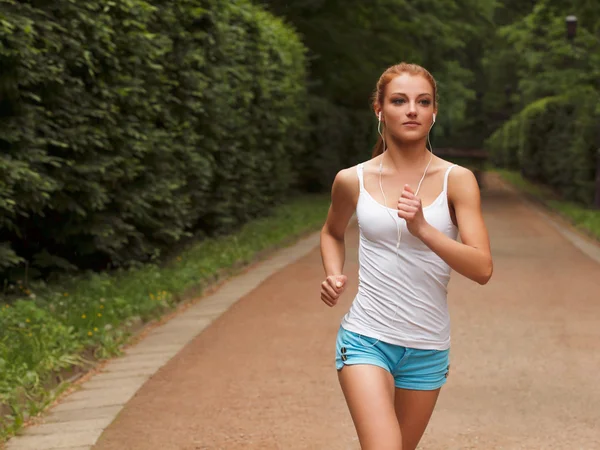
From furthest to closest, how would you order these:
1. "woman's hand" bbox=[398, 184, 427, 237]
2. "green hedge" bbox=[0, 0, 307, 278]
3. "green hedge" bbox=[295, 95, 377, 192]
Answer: "green hedge" bbox=[295, 95, 377, 192]
"green hedge" bbox=[0, 0, 307, 278]
"woman's hand" bbox=[398, 184, 427, 237]

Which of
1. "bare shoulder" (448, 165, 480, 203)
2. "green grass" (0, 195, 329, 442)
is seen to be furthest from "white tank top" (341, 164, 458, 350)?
"green grass" (0, 195, 329, 442)

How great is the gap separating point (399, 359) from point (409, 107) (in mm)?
848

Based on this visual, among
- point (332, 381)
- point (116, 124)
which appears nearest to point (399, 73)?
point (332, 381)

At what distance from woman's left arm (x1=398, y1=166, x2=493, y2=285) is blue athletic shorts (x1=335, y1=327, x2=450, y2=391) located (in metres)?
0.36

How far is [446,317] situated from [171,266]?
1039cm

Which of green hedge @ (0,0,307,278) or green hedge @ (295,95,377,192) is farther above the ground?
green hedge @ (0,0,307,278)

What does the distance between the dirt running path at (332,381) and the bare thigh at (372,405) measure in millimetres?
2494

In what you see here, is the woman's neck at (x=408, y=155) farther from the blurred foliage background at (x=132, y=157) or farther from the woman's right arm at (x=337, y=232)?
the blurred foliage background at (x=132, y=157)

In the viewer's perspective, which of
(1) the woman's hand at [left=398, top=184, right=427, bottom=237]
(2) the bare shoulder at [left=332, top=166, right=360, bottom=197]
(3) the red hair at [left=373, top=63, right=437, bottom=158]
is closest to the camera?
(1) the woman's hand at [left=398, top=184, right=427, bottom=237]

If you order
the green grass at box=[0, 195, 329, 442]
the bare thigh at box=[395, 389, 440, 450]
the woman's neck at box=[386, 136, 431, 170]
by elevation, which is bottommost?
the green grass at box=[0, 195, 329, 442]

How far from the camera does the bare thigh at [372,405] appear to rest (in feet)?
11.6

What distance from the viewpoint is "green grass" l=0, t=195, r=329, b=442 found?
720 cm

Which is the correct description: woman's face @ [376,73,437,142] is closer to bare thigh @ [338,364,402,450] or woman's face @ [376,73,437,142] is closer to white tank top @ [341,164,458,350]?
white tank top @ [341,164,458,350]

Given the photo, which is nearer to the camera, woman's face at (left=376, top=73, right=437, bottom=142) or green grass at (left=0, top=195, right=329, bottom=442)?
woman's face at (left=376, top=73, right=437, bottom=142)
